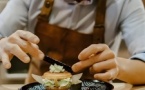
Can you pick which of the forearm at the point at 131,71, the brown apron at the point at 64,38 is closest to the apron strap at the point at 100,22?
the brown apron at the point at 64,38

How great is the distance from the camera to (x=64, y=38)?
1.08m

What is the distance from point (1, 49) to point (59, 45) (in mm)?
242

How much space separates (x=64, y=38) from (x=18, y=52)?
0.93ft

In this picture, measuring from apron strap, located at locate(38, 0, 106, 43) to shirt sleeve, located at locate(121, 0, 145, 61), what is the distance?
8 centimetres

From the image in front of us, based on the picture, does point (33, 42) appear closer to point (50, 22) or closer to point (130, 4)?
point (50, 22)

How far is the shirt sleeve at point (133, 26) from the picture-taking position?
1.02 meters

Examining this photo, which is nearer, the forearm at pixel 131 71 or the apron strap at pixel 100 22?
the forearm at pixel 131 71

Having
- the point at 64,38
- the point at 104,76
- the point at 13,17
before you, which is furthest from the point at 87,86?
the point at 13,17

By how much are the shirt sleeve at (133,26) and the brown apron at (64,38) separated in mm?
81

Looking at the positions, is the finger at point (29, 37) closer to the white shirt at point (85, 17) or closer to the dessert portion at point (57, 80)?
the dessert portion at point (57, 80)

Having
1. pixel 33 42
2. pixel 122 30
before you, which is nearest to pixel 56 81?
pixel 33 42

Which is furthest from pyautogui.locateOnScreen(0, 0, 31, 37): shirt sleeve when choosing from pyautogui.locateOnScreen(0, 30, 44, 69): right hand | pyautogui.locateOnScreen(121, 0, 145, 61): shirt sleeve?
pyautogui.locateOnScreen(121, 0, 145, 61): shirt sleeve

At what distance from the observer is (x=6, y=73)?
1816 millimetres

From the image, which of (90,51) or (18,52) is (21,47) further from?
(90,51)
